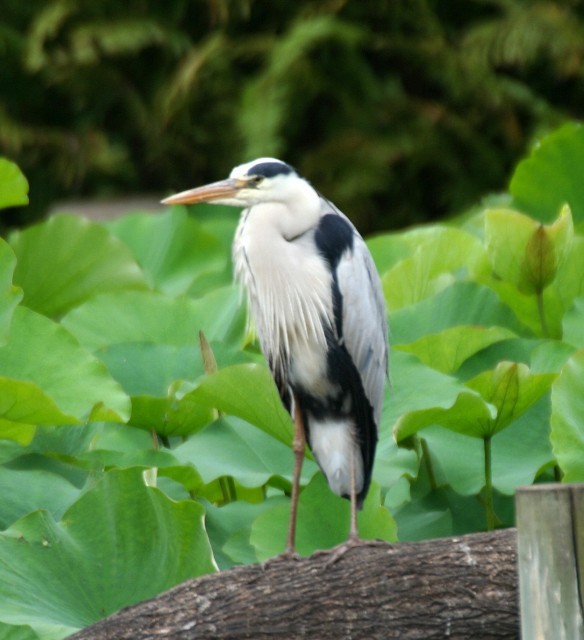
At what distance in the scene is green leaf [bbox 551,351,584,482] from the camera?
1.96 metres

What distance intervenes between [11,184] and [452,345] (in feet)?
2.91

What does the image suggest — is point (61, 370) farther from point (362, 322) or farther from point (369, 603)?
point (369, 603)

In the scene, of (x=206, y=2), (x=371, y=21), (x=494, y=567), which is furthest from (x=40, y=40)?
(x=494, y=567)

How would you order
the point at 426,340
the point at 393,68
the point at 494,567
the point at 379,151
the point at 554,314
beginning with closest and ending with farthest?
the point at 494,567 → the point at 426,340 → the point at 554,314 → the point at 379,151 → the point at 393,68

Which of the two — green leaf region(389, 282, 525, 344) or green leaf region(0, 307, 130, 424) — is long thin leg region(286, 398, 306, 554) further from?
green leaf region(389, 282, 525, 344)

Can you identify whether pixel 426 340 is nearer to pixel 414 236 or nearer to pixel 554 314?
pixel 554 314

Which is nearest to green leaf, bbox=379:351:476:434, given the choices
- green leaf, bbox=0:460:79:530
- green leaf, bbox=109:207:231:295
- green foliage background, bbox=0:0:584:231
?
green leaf, bbox=0:460:79:530

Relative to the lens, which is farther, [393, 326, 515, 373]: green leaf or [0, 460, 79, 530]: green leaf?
[393, 326, 515, 373]: green leaf

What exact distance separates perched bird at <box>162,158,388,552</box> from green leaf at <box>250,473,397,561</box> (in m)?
0.03

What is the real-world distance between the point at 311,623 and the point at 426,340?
77 centimetres

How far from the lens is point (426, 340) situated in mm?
2322

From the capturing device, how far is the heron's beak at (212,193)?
6.68 ft

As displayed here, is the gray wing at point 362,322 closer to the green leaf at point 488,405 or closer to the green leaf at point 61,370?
the green leaf at point 488,405

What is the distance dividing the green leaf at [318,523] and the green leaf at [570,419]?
0.96ft
